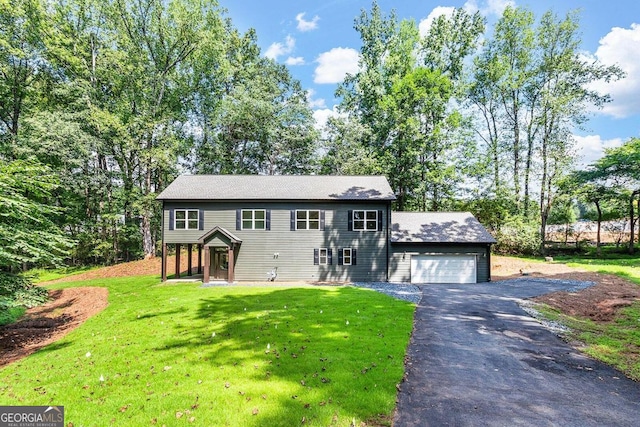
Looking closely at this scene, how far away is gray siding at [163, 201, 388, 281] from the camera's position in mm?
18719

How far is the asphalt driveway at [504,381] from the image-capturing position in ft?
15.1

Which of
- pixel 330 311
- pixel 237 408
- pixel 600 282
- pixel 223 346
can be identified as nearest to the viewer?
pixel 237 408

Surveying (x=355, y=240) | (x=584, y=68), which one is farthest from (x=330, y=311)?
(x=584, y=68)

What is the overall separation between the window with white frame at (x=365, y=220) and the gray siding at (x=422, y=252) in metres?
1.77

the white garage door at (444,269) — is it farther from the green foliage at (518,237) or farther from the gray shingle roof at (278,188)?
the green foliage at (518,237)

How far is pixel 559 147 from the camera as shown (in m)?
30.5

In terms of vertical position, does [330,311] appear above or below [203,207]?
below

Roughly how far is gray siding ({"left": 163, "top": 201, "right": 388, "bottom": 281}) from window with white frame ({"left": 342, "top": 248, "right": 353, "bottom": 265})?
0.87ft

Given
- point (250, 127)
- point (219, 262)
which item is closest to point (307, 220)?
point (219, 262)

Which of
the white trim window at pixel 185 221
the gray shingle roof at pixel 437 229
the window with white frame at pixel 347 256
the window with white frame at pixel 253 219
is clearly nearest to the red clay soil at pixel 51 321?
the white trim window at pixel 185 221

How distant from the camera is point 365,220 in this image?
18.8 meters

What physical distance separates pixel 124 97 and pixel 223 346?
29.3m

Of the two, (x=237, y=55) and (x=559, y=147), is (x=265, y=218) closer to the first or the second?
(x=237, y=55)

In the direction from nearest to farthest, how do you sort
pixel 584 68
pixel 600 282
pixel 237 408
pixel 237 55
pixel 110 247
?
pixel 237 408 → pixel 600 282 → pixel 110 247 → pixel 584 68 → pixel 237 55
